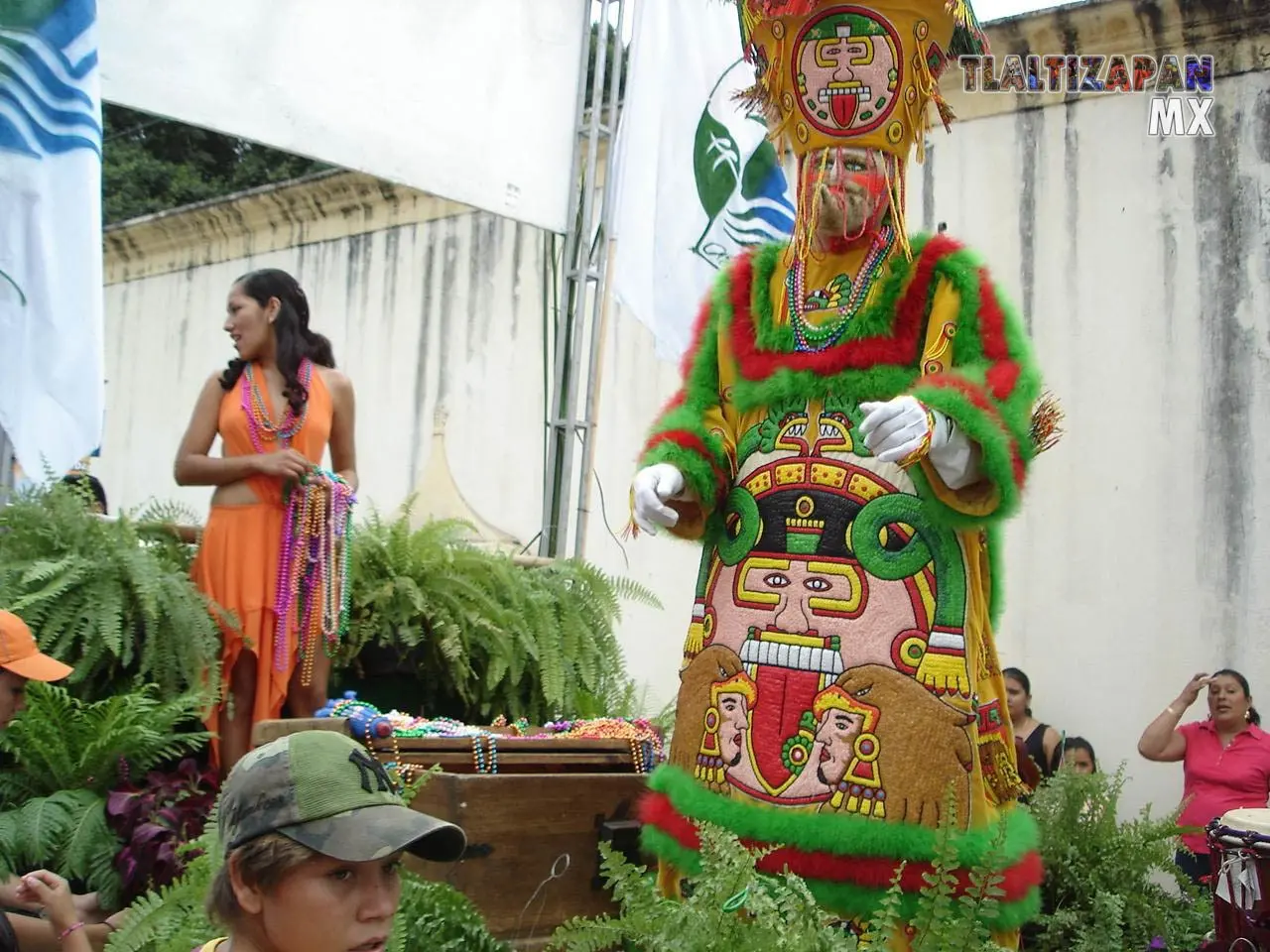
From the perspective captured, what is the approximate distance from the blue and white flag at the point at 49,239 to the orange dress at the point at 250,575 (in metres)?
0.53

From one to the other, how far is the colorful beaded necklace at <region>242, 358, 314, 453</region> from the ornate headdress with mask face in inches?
83.1

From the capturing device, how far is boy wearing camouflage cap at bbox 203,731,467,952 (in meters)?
1.98

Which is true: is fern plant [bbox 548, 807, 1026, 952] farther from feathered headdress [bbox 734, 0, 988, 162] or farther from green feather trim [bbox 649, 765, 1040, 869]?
feathered headdress [bbox 734, 0, 988, 162]

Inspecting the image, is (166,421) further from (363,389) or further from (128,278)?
(363,389)

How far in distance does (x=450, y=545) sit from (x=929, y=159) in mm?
4888

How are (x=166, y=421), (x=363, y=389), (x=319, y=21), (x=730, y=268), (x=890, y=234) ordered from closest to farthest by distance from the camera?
(x=890, y=234) → (x=730, y=268) → (x=319, y=21) → (x=363, y=389) → (x=166, y=421)

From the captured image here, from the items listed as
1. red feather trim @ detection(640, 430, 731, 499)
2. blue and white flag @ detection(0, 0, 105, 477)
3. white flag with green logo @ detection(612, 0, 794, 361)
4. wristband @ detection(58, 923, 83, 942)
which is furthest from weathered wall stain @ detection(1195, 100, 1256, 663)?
wristband @ detection(58, 923, 83, 942)

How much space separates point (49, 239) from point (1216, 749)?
5563mm

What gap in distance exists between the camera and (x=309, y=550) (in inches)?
184

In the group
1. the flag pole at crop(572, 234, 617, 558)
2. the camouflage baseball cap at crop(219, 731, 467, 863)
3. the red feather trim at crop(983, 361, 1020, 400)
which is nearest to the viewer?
the camouflage baseball cap at crop(219, 731, 467, 863)

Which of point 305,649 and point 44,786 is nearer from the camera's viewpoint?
point 44,786

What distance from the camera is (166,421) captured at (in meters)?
14.6

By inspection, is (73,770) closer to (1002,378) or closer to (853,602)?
(853,602)

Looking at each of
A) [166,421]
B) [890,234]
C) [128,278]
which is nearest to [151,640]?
[890,234]
